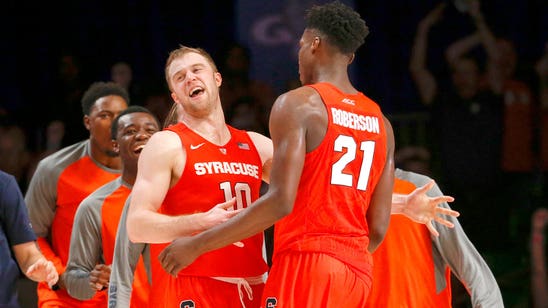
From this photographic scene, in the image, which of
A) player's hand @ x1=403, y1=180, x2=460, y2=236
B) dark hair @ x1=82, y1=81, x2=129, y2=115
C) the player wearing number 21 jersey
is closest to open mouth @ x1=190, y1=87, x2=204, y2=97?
the player wearing number 21 jersey

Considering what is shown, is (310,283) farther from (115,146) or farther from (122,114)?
(115,146)

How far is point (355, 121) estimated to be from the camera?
3.76 meters

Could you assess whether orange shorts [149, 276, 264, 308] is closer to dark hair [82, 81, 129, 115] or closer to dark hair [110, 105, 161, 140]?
dark hair [110, 105, 161, 140]

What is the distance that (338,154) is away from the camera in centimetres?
368

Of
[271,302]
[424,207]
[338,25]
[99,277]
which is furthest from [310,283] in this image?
[99,277]

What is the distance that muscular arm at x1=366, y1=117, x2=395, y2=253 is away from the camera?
396 centimetres

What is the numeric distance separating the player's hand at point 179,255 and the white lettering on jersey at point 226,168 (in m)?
0.36

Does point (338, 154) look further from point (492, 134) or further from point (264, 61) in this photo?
point (264, 61)

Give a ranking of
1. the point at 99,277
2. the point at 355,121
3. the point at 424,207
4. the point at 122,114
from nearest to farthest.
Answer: the point at 355,121, the point at 424,207, the point at 99,277, the point at 122,114

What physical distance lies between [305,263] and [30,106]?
6067 millimetres

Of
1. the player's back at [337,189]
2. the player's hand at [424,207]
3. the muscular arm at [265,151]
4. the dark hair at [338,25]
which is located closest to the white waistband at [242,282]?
the player's back at [337,189]

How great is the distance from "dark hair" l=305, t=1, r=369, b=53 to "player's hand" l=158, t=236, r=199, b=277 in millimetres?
961

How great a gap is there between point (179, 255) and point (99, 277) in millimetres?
1296

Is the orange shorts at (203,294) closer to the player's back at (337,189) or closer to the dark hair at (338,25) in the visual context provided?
the player's back at (337,189)
